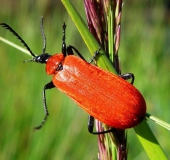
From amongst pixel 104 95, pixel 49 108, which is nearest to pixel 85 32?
pixel 104 95

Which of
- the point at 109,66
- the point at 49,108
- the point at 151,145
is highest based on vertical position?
the point at 109,66

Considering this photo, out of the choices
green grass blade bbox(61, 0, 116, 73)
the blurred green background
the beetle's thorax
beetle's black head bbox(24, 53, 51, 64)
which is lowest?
the blurred green background

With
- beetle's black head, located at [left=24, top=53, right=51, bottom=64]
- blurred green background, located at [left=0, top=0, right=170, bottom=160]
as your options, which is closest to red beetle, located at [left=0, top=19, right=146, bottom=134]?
beetle's black head, located at [left=24, top=53, right=51, bottom=64]

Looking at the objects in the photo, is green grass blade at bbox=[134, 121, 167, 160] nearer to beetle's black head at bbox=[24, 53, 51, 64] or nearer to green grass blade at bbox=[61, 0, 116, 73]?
green grass blade at bbox=[61, 0, 116, 73]

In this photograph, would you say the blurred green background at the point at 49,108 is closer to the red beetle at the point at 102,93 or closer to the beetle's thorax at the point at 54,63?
the beetle's thorax at the point at 54,63

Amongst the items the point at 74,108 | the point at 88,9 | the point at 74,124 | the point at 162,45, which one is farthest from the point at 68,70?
the point at 162,45

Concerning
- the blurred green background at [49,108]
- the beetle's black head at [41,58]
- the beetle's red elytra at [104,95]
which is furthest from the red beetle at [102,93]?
the blurred green background at [49,108]

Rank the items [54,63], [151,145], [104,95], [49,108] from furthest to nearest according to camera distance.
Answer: [49,108] → [54,63] → [104,95] → [151,145]

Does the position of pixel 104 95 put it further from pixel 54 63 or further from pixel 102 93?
pixel 54 63
